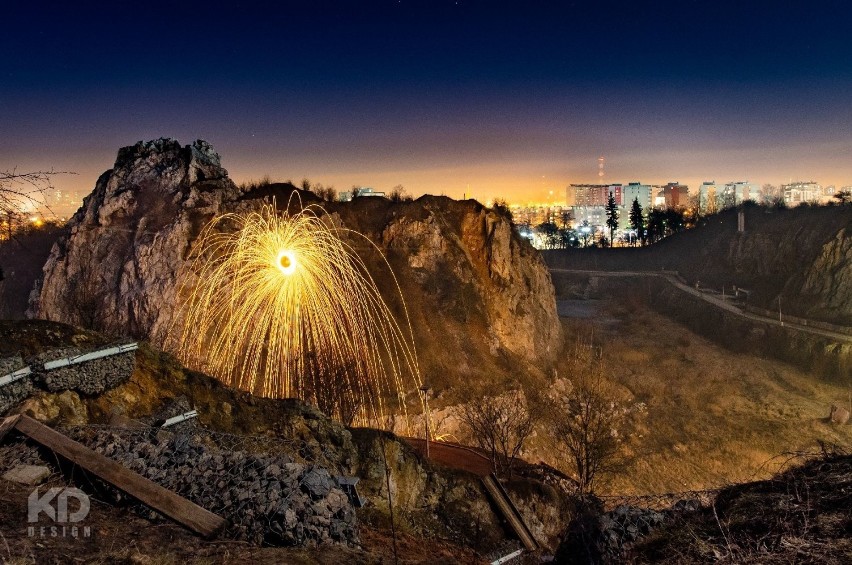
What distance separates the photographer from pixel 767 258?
67875 mm

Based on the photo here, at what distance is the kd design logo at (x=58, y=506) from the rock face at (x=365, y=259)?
26663mm

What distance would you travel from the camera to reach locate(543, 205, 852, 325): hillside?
51875mm

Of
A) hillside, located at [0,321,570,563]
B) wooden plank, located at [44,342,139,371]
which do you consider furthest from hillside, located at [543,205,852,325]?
wooden plank, located at [44,342,139,371]

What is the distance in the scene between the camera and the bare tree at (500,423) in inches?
1021

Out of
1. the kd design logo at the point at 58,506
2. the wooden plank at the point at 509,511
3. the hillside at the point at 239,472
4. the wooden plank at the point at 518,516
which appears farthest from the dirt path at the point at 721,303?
the kd design logo at the point at 58,506

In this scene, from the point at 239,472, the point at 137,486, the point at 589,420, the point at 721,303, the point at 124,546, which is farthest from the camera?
the point at 721,303

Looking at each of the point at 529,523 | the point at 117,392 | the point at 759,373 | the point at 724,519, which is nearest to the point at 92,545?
the point at 117,392

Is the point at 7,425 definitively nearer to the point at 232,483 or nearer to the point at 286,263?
the point at 232,483

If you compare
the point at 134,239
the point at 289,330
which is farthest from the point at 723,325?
the point at 134,239

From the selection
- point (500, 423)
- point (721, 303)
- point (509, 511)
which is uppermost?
point (509, 511)

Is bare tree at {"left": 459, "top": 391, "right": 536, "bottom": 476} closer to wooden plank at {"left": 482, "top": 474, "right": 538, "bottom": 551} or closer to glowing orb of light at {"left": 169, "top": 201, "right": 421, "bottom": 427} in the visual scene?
glowing orb of light at {"left": 169, "top": 201, "right": 421, "bottom": 427}

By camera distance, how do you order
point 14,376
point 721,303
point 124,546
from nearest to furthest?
point 124,546 → point 14,376 → point 721,303

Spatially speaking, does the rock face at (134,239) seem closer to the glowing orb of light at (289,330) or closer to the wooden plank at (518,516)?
the glowing orb of light at (289,330)

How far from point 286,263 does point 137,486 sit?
21.1m
